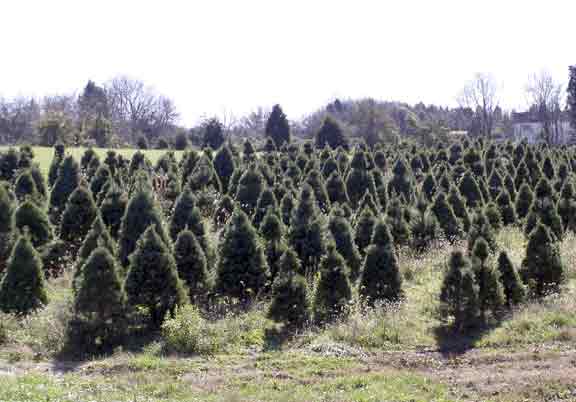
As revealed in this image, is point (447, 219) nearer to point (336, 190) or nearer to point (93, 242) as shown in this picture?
point (336, 190)

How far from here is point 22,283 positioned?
13.5 meters

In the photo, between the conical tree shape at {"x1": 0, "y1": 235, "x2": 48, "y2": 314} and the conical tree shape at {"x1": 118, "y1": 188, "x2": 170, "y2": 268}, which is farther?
the conical tree shape at {"x1": 118, "y1": 188, "x2": 170, "y2": 268}

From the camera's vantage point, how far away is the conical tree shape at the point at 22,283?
43.8 feet

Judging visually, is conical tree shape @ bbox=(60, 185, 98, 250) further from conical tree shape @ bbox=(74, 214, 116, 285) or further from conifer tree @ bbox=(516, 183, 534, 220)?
conifer tree @ bbox=(516, 183, 534, 220)

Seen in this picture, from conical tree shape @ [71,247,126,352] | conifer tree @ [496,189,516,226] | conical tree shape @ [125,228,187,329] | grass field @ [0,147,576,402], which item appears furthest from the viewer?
conifer tree @ [496,189,516,226]

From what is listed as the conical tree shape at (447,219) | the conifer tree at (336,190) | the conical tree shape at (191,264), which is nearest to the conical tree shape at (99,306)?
the conical tree shape at (191,264)

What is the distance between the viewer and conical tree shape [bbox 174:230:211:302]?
14469mm

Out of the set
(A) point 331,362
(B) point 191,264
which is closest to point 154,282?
(B) point 191,264

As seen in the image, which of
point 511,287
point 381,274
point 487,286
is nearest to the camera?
point 487,286

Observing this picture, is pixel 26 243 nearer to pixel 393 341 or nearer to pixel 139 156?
pixel 393 341

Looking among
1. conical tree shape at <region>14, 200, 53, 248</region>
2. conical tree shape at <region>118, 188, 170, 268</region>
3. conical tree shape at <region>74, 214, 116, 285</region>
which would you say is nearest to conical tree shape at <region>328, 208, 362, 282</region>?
conical tree shape at <region>118, 188, 170, 268</region>

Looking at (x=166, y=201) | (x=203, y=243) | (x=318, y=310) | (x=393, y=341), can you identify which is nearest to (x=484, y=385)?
(x=393, y=341)

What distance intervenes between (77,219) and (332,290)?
10.1 meters

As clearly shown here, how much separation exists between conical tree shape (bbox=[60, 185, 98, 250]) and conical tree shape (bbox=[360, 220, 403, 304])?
9.98m
